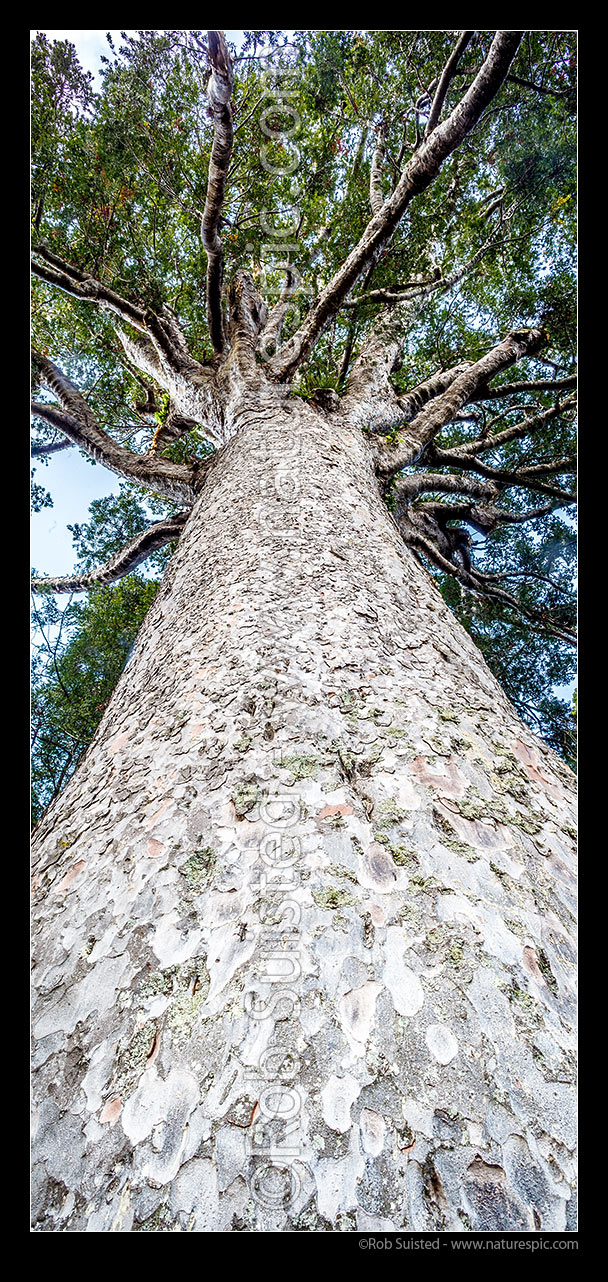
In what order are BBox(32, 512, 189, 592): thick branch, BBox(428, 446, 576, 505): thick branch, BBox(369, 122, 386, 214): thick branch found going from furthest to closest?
BBox(369, 122, 386, 214): thick branch < BBox(428, 446, 576, 505): thick branch < BBox(32, 512, 189, 592): thick branch

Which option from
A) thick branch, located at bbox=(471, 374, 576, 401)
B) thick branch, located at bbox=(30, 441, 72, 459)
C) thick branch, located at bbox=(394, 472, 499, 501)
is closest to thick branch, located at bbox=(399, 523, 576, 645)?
thick branch, located at bbox=(394, 472, 499, 501)

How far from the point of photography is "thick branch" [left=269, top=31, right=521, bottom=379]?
2.54 metres

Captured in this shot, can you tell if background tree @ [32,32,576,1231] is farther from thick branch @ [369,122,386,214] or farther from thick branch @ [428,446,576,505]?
thick branch @ [369,122,386,214]

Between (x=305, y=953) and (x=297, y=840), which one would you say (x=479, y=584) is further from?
(x=305, y=953)

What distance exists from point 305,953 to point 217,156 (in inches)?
163

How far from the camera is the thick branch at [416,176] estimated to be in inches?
100

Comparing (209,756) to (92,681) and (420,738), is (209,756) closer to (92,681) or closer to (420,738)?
(420,738)

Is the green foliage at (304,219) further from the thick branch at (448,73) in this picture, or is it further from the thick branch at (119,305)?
the thick branch at (448,73)

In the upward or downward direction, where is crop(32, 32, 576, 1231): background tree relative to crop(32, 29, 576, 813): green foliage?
downward

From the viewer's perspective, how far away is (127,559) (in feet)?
15.0

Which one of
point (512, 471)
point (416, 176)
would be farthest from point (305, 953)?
point (512, 471)

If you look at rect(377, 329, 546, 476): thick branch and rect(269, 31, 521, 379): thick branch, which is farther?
rect(377, 329, 546, 476): thick branch

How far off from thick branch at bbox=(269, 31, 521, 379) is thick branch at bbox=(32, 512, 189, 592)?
1.49 m

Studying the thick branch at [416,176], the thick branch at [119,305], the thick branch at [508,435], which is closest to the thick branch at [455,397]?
the thick branch at [508,435]
